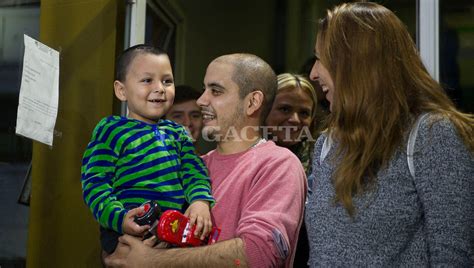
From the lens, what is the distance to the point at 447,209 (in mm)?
1373

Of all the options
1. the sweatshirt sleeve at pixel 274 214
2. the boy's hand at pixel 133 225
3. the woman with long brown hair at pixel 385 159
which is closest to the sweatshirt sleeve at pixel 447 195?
the woman with long brown hair at pixel 385 159

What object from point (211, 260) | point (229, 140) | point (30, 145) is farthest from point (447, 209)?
point (30, 145)

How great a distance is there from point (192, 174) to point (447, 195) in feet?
2.87

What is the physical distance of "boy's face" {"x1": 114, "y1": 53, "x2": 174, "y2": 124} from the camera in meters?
2.08

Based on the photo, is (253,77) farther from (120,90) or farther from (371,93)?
(371,93)

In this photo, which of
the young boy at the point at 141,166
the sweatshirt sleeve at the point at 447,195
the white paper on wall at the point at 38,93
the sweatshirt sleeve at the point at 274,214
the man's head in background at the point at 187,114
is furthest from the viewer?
the man's head in background at the point at 187,114

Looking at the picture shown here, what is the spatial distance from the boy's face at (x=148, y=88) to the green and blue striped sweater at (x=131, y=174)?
0.25 feet

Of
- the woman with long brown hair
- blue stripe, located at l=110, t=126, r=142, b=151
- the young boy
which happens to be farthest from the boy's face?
the woman with long brown hair

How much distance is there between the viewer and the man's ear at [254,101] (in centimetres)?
216

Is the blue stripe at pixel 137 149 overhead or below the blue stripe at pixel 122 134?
below

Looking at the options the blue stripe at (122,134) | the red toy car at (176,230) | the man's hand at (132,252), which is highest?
the blue stripe at (122,134)

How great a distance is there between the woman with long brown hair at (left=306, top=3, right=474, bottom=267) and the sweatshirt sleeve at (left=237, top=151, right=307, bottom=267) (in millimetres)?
169

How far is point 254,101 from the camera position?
217 cm

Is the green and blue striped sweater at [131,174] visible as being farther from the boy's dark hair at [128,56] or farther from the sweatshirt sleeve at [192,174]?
the boy's dark hair at [128,56]
